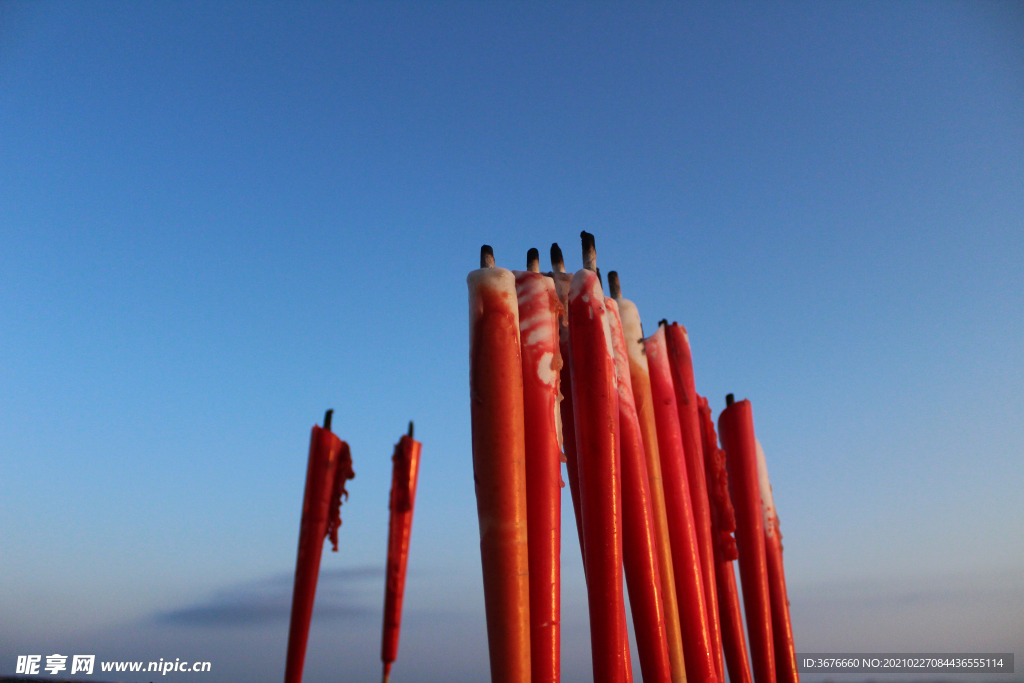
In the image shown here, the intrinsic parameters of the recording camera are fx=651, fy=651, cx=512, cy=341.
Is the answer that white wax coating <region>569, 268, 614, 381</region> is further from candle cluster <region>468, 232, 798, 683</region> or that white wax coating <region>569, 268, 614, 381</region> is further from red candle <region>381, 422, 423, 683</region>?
red candle <region>381, 422, 423, 683</region>

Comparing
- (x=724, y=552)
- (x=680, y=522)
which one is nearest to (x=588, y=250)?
(x=680, y=522)

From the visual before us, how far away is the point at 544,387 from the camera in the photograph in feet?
15.9

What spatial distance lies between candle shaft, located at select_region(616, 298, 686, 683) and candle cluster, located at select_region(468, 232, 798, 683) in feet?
0.05

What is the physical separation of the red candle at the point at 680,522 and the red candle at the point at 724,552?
2.53 ft

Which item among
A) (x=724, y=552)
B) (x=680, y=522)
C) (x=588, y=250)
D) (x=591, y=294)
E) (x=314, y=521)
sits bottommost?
(x=724, y=552)

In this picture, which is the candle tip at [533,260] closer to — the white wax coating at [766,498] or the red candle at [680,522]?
the red candle at [680,522]

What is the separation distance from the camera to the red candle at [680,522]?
5184 mm

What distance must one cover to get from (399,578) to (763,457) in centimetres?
666

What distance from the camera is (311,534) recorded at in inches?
373

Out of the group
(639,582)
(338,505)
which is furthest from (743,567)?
(338,505)

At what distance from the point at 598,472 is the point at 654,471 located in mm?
1178

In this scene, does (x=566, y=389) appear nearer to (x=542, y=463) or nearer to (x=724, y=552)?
(x=542, y=463)

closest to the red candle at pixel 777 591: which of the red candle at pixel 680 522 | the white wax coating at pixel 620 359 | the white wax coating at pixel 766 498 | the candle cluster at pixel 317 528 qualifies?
→ the white wax coating at pixel 766 498

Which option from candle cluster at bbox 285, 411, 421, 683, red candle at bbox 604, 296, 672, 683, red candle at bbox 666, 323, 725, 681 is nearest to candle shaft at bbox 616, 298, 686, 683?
red candle at bbox 604, 296, 672, 683
